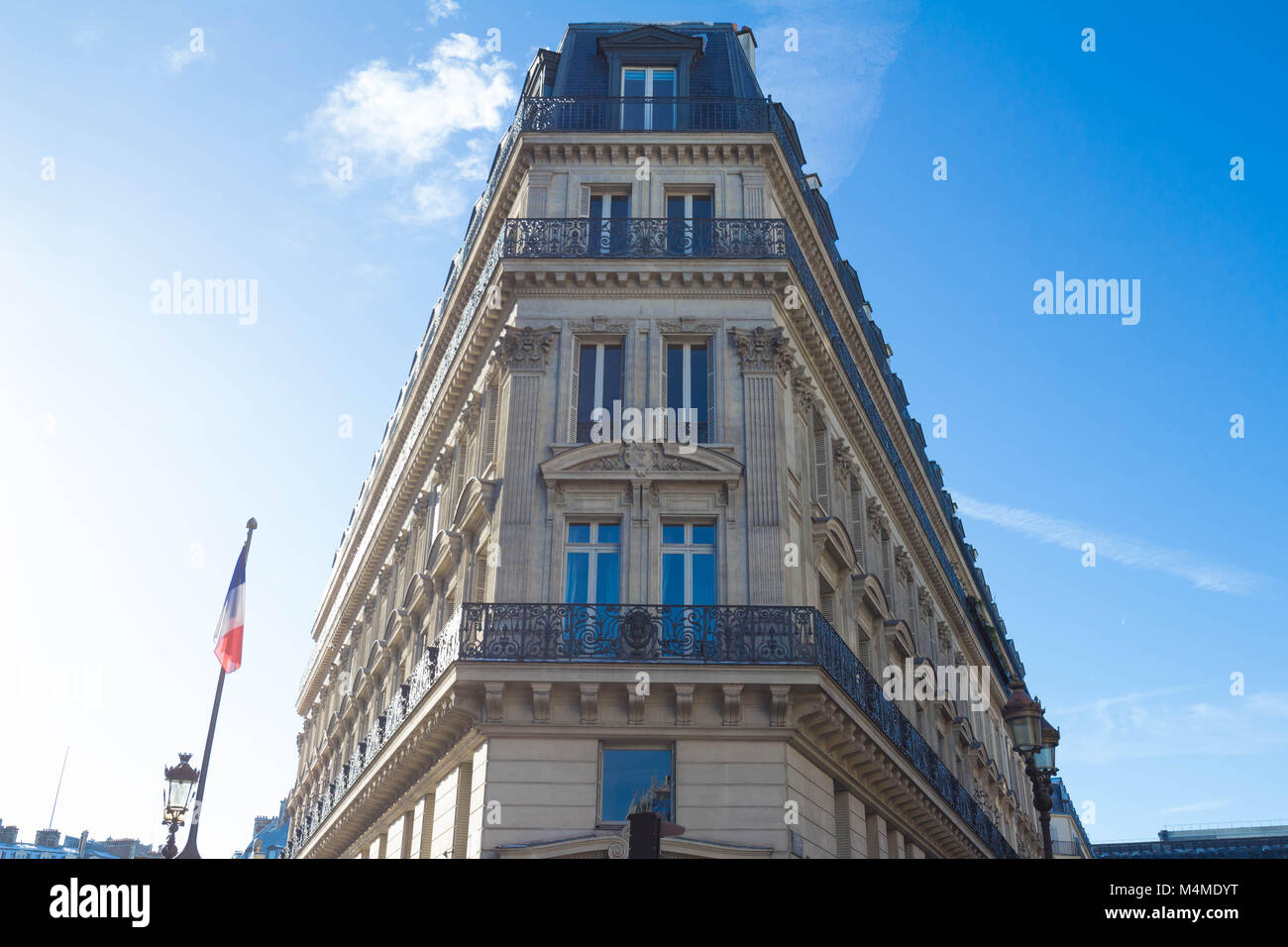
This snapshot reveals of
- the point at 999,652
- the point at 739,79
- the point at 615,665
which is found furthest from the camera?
the point at 999,652

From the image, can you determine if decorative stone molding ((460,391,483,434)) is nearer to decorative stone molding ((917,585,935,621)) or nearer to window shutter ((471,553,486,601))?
window shutter ((471,553,486,601))

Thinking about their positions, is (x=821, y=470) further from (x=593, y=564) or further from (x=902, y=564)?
(x=902, y=564)

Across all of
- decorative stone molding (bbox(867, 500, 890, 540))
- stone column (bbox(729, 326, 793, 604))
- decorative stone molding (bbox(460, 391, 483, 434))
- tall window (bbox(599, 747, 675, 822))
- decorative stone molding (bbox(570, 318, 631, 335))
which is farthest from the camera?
decorative stone molding (bbox(867, 500, 890, 540))

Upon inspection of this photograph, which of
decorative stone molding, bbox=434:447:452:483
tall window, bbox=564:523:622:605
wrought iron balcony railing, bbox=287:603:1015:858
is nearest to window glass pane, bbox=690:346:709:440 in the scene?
tall window, bbox=564:523:622:605

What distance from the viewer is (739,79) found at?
80.0 ft

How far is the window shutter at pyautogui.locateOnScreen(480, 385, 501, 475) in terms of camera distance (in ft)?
68.7

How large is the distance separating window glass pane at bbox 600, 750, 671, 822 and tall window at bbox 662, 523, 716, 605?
254 cm

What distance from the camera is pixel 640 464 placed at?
62.8 ft

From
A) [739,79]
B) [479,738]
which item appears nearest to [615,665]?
[479,738]
